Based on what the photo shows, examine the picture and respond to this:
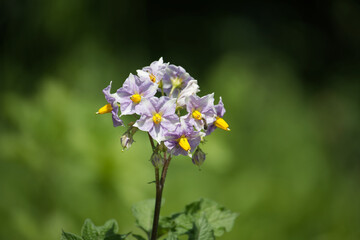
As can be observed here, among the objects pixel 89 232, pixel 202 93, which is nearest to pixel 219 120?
pixel 89 232

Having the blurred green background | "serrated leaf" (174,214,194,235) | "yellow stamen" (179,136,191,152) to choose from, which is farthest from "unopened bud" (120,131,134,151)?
the blurred green background

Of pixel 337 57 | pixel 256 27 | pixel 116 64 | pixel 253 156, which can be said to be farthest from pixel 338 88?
pixel 116 64

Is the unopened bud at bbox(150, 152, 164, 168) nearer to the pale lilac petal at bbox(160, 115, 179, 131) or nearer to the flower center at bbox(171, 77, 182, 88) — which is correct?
the pale lilac petal at bbox(160, 115, 179, 131)

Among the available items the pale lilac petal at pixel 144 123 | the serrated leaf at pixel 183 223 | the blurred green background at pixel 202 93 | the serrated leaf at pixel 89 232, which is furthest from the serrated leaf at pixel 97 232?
the blurred green background at pixel 202 93

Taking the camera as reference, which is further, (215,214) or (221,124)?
(215,214)

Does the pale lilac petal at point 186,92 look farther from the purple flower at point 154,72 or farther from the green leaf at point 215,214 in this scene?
the green leaf at point 215,214

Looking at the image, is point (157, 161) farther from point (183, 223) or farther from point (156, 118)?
point (183, 223)

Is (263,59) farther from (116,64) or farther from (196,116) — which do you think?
(196,116)

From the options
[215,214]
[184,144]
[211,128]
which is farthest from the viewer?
[215,214]
